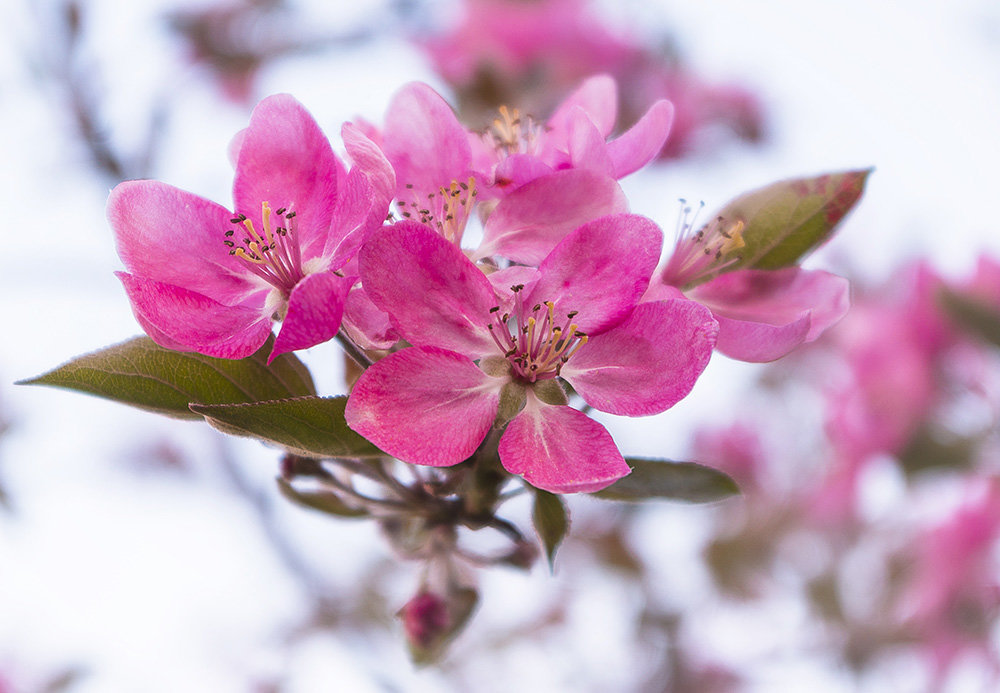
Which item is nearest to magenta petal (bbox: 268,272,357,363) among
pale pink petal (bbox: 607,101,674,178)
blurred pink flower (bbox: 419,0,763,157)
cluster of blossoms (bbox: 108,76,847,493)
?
cluster of blossoms (bbox: 108,76,847,493)

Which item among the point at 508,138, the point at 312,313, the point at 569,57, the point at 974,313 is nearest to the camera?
the point at 312,313

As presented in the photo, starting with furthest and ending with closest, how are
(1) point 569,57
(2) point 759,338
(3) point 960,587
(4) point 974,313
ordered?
(1) point 569,57, (3) point 960,587, (4) point 974,313, (2) point 759,338

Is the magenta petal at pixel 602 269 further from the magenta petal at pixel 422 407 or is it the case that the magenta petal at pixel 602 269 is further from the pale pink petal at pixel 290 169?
the pale pink petal at pixel 290 169

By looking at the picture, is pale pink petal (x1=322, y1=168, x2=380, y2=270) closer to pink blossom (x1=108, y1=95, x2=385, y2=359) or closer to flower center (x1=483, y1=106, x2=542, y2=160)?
pink blossom (x1=108, y1=95, x2=385, y2=359)

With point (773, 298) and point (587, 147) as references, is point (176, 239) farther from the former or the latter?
point (773, 298)

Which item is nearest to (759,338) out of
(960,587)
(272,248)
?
(272,248)

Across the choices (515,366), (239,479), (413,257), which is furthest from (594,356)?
(239,479)

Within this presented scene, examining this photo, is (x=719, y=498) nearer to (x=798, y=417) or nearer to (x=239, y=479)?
(x=239, y=479)
